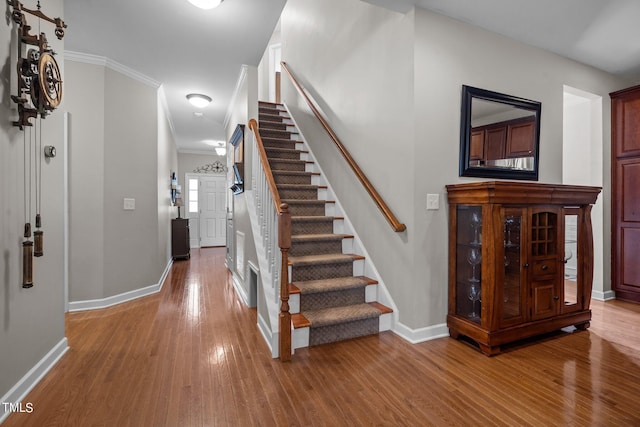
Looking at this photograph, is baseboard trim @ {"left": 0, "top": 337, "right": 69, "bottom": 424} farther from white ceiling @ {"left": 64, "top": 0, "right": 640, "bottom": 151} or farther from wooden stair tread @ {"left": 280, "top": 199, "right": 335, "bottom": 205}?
white ceiling @ {"left": 64, "top": 0, "right": 640, "bottom": 151}

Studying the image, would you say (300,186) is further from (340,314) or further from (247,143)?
(340,314)

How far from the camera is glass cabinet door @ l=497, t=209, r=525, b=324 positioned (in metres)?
2.46

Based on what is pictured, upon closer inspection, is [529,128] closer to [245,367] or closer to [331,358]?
[331,358]

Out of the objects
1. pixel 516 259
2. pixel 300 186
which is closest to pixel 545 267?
pixel 516 259

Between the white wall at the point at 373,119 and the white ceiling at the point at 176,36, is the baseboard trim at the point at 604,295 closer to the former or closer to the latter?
the white wall at the point at 373,119

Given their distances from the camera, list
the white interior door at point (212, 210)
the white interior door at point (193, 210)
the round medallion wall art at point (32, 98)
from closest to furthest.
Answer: the round medallion wall art at point (32, 98) < the white interior door at point (193, 210) < the white interior door at point (212, 210)

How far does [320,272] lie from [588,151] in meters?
3.78

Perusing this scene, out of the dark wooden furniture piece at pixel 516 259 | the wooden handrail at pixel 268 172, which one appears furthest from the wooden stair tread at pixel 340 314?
the wooden handrail at pixel 268 172

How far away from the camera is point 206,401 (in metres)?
1.80

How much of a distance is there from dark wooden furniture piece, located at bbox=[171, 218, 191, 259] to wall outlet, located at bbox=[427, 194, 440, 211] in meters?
5.78

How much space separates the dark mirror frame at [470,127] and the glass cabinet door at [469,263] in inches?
16.7

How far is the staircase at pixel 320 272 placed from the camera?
8.51ft

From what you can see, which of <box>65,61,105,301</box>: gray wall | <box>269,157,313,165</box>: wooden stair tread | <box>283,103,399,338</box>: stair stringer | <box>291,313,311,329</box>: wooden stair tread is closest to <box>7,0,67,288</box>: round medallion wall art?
<box>65,61,105,301</box>: gray wall

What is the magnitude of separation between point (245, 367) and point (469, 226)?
2.03 metres
